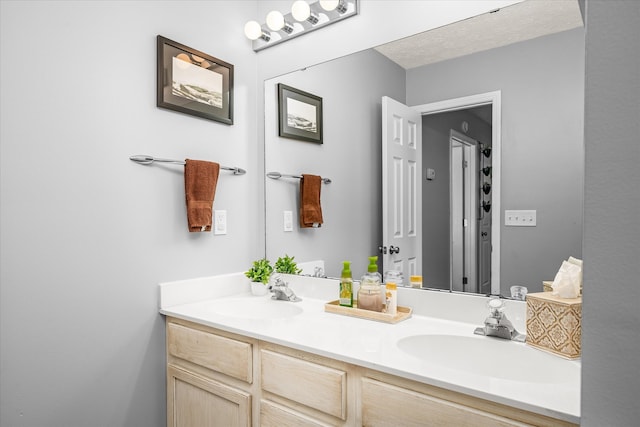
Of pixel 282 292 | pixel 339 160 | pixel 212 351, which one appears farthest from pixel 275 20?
pixel 212 351

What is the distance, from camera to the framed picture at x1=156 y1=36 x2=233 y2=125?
166cm

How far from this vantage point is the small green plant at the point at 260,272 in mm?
1896

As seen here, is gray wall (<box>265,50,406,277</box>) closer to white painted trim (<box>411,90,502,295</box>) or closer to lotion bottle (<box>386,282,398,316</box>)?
lotion bottle (<box>386,282,398,316</box>)

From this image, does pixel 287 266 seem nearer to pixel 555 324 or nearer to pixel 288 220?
pixel 288 220

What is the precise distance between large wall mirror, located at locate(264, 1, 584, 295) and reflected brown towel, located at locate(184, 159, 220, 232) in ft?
1.37

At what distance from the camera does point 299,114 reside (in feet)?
6.36

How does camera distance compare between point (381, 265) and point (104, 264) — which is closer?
point (104, 264)

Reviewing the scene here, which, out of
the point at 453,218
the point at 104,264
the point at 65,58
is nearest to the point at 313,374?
the point at 453,218

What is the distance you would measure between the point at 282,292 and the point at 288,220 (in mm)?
383

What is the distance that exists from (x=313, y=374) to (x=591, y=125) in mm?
931

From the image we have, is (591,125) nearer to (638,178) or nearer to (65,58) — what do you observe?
(638,178)

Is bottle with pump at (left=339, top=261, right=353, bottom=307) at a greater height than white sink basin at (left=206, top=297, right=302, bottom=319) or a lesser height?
greater

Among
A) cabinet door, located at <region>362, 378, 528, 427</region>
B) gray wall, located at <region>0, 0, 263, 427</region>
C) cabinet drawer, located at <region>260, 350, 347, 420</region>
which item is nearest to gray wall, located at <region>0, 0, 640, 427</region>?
gray wall, located at <region>0, 0, 263, 427</region>

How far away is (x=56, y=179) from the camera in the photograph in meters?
1.35
